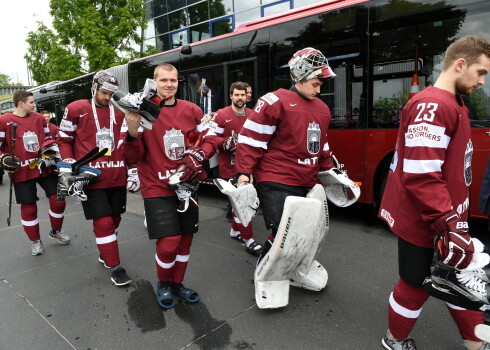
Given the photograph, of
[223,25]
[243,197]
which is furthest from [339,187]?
[223,25]

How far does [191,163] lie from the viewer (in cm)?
287

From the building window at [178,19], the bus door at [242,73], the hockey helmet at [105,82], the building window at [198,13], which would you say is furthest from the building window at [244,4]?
the hockey helmet at [105,82]

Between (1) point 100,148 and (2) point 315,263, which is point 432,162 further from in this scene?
(1) point 100,148

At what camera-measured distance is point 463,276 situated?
76.9 inches

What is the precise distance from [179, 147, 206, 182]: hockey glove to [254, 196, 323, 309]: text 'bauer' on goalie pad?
0.75 metres

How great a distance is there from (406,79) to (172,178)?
3361 millimetres

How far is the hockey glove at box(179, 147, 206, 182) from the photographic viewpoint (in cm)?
286

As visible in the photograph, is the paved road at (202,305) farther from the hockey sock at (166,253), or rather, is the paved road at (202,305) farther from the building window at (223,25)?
the building window at (223,25)

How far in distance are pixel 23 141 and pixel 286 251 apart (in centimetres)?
358

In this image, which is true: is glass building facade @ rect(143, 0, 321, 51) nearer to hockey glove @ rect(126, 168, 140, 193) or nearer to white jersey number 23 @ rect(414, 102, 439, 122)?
hockey glove @ rect(126, 168, 140, 193)

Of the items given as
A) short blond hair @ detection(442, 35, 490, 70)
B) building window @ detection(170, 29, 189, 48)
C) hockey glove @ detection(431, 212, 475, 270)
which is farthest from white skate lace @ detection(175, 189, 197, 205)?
building window @ detection(170, 29, 189, 48)

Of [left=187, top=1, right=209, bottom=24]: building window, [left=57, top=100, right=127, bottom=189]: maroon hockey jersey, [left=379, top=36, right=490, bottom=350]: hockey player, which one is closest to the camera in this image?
[left=379, top=36, right=490, bottom=350]: hockey player

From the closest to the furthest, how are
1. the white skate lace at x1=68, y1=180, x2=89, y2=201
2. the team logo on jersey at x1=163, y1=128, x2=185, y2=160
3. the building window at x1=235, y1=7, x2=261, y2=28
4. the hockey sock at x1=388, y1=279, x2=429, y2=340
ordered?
the hockey sock at x1=388, y1=279, x2=429, y2=340
the team logo on jersey at x1=163, y1=128, x2=185, y2=160
the white skate lace at x1=68, y1=180, x2=89, y2=201
the building window at x1=235, y1=7, x2=261, y2=28

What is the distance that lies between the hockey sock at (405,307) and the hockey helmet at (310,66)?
1605 millimetres
